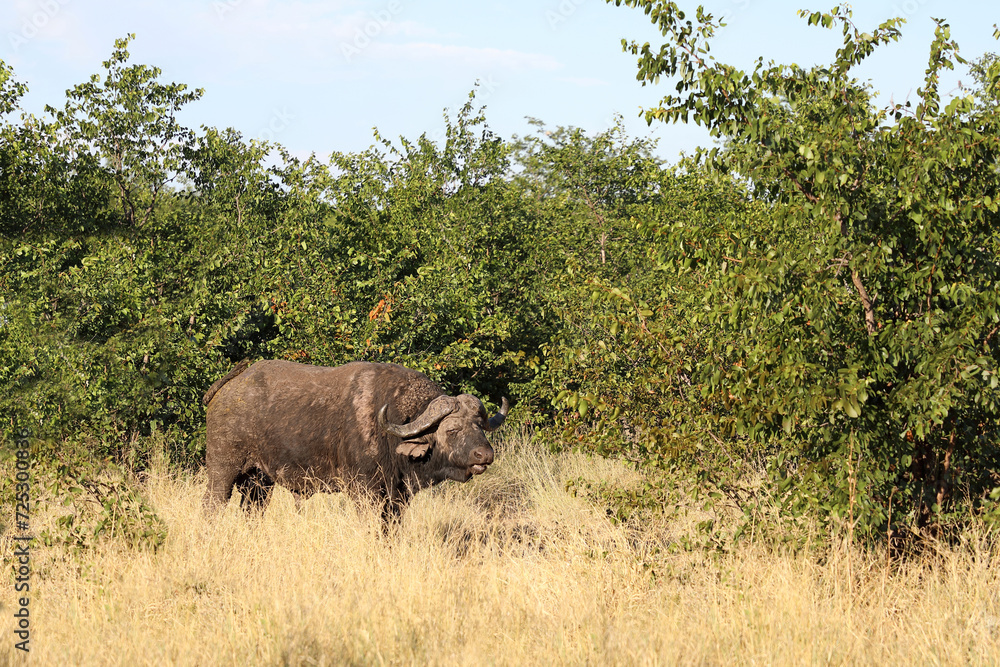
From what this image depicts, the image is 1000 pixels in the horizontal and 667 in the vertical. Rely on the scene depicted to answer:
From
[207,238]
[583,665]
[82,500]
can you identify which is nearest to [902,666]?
[583,665]

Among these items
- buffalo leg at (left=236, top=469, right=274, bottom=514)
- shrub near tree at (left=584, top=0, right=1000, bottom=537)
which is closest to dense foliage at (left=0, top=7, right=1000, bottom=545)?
shrub near tree at (left=584, top=0, right=1000, bottom=537)

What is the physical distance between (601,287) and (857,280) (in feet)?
6.23

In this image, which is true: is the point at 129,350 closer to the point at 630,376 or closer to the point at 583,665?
the point at 630,376

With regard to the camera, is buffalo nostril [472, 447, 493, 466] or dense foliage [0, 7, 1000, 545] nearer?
dense foliage [0, 7, 1000, 545]

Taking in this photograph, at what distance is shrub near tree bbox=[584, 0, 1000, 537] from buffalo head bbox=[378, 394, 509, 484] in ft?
10.1

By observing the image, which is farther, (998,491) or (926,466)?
(926,466)

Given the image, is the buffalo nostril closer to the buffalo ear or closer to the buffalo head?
the buffalo head

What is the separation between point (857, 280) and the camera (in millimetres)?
6621

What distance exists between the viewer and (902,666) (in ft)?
16.9

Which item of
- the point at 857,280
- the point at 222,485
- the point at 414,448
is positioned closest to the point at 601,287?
the point at 857,280

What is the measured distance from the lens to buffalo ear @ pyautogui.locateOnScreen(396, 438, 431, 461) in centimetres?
939

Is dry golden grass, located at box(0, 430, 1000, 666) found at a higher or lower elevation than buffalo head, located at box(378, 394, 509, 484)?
lower

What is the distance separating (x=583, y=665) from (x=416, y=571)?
7.09 feet

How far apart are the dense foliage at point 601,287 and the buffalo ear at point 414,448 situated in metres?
1.43
